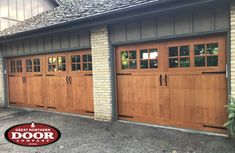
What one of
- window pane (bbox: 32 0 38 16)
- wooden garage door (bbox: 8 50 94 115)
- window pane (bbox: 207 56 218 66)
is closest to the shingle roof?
wooden garage door (bbox: 8 50 94 115)

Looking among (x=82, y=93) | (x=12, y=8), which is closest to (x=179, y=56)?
(x=82, y=93)

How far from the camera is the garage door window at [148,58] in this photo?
15.9 ft

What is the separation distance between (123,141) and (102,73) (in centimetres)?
201

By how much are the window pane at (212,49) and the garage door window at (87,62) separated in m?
3.14

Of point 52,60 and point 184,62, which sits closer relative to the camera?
point 184,62

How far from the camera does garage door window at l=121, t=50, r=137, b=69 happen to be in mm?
5188

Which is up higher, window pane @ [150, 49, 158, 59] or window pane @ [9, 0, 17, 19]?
window pane @ [9, 0, 17, 19]

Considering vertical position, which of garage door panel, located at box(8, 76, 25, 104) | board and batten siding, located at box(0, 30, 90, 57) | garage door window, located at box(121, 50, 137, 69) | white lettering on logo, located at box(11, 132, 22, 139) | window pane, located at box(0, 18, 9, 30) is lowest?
white lettering on logo, located at box(11, 132, 22, 139)

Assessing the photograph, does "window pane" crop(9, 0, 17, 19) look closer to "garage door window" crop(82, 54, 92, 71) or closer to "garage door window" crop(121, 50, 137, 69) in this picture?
"garage door window" crop(82, 54, 92, 71)

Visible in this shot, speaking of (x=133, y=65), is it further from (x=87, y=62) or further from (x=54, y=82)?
(x=54, y=82)

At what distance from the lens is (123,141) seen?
4117 mm

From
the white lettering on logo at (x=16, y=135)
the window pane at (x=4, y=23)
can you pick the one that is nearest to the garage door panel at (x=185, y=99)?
the white lettering on logo at (x=16, y=135)

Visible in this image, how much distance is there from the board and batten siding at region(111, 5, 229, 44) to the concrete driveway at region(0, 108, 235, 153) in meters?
2.07

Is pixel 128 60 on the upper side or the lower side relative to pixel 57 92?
upper
